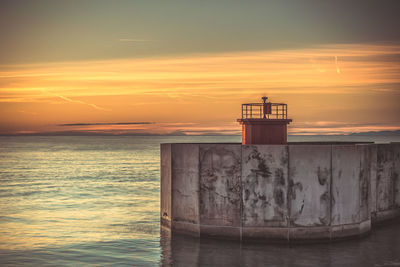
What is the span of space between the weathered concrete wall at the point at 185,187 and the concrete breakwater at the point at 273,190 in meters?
0.03

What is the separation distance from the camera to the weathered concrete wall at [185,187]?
1736cm

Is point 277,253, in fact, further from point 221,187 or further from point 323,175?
point 323,175

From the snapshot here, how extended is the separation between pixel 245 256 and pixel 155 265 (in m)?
2.78

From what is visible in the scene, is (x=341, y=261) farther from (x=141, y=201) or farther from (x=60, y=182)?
(x=60, y=182)

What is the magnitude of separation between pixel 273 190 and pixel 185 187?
10.2 ft

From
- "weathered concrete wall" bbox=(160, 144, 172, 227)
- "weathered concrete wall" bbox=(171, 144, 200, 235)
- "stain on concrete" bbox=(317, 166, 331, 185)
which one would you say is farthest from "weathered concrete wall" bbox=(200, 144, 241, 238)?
"stain on concrete" bbox=(317, 166, 331, 185)

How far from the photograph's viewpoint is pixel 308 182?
54.0ft

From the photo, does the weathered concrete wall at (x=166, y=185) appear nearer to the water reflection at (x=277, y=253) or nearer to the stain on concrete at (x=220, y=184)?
Answer: the water reflection at (x=277, y=253)

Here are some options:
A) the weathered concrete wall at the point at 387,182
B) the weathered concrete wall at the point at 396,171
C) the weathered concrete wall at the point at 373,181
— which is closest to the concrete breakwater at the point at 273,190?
the weathered concrete wall at the point at 373,181

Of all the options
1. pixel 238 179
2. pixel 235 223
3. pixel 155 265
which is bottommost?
pixel 155 265

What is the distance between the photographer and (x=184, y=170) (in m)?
17.7

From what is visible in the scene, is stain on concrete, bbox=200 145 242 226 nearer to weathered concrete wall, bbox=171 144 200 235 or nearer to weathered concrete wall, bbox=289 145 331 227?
weathered concrete wall, bbox=171 144 200 235

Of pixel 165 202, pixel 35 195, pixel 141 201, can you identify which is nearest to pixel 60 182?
pixel 35 195

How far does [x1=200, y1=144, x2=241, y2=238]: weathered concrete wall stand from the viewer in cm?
1675
